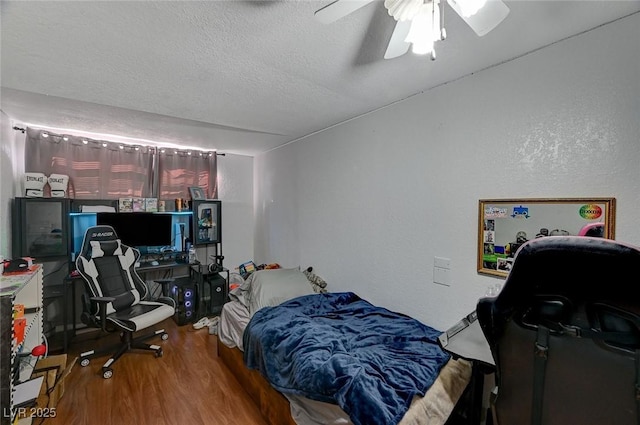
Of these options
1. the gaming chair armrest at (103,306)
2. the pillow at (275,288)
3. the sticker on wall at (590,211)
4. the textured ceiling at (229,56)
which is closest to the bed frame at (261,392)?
the pillow at (275,288)

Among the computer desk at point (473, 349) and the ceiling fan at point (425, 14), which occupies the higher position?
the ceiling fan at point (425, 14)

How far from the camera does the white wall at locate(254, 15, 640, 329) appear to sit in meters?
1.33

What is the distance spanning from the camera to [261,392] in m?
1.97

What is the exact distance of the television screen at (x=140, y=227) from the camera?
329cm

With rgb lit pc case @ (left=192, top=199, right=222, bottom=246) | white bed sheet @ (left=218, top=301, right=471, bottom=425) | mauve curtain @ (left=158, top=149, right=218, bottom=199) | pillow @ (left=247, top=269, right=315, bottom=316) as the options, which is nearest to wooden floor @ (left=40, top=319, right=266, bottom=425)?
white bed sheet @ (left=218, top=301, right=471, bottom=425)

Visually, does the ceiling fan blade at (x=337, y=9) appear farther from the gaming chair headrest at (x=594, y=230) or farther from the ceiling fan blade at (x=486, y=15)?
the gaming chair headrest at (x=594, y=230)

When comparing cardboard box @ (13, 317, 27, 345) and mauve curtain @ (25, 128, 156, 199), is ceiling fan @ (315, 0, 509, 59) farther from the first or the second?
mauve curtain @ (25, 128, 156, 199)

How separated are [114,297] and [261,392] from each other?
1806 millimetres

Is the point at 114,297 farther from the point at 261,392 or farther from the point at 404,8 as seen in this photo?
the point at 404,8

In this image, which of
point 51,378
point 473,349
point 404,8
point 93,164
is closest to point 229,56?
point 404,8

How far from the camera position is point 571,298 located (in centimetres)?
86

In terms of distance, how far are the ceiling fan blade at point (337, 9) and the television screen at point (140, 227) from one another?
3.41 metres

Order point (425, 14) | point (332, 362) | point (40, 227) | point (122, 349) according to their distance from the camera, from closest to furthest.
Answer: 1. point (425, 14)
2. point (332, 362)
3. point (122, 349)
4. point (40, 227)

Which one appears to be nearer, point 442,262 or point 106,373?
point 442,262
